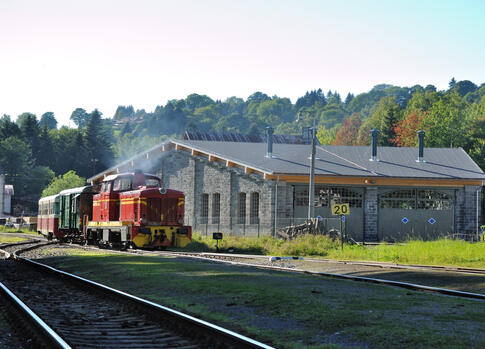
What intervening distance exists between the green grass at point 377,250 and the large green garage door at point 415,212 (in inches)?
369

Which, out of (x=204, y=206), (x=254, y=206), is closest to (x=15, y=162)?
(x=204, y=206)

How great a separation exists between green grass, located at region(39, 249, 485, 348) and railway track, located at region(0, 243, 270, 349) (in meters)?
0.70

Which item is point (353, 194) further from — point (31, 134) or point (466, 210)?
point (31, 134)

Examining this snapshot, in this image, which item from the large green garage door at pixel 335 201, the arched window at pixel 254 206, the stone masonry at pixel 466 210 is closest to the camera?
the large green garage door at pixel 335 201

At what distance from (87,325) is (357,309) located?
4.47 m

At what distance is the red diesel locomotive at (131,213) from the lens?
2517 centimetres

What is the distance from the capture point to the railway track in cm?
814

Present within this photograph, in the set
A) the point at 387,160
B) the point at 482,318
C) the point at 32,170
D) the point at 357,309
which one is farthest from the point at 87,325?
the point at 32,170

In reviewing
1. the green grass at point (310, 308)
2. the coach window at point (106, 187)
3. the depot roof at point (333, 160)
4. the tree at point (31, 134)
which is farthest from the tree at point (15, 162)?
the green grass at point (310, 308)

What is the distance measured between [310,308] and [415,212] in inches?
1101

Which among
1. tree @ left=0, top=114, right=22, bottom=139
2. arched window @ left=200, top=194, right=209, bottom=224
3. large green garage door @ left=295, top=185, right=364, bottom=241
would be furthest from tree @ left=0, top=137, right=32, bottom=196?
large green garage door @ left=295, top=185, right=364, bottom=241

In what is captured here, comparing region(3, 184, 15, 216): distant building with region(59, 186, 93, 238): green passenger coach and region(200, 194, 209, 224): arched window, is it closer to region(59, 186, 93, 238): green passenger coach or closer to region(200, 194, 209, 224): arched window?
region(200, 194, 209, 224): arched window

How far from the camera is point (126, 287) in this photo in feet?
48.7

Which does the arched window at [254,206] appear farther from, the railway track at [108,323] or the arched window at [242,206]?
the railway track at [108,323]
